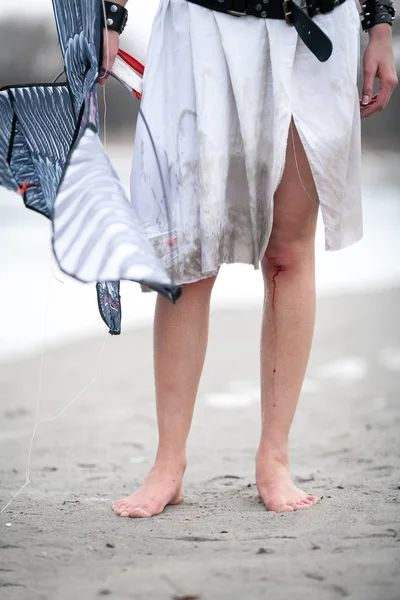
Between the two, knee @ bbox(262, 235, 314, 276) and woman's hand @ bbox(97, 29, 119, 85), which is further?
knee @ bbox(262, 235, 314, 276)

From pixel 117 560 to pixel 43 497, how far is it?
565mm

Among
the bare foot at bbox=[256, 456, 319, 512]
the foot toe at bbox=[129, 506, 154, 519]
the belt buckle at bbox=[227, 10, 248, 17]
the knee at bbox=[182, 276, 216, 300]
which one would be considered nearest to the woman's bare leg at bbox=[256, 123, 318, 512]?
the bare foot at bbox=[256, 456, 319, 512]

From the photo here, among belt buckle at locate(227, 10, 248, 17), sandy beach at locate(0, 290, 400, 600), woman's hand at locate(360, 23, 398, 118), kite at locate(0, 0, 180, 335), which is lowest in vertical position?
sandy beach at locate(0, 290, 400, 600)

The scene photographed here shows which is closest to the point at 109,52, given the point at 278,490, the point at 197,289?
the point at 197,289

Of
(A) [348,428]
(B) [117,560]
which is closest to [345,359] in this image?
(A) [348,428]

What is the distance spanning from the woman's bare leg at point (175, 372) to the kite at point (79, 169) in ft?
0.32

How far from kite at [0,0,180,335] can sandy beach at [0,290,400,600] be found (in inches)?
17.0

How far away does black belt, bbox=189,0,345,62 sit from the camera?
158cm

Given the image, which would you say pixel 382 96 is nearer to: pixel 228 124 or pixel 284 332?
pixel 228 124

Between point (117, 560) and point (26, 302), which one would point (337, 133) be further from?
point (26, 302)

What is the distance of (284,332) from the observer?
1768 mm

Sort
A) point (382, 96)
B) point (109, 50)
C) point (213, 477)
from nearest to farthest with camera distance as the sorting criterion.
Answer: point (109, 50) < point (382, 96) < point (213, 477)

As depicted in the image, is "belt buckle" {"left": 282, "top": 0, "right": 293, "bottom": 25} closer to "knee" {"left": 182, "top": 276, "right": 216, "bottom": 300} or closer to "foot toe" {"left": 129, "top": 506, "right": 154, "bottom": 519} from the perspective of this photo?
"knee" {"left": 182, "top": 276, "right": 216, "bottom": 300}

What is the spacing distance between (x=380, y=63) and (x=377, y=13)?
108mm
